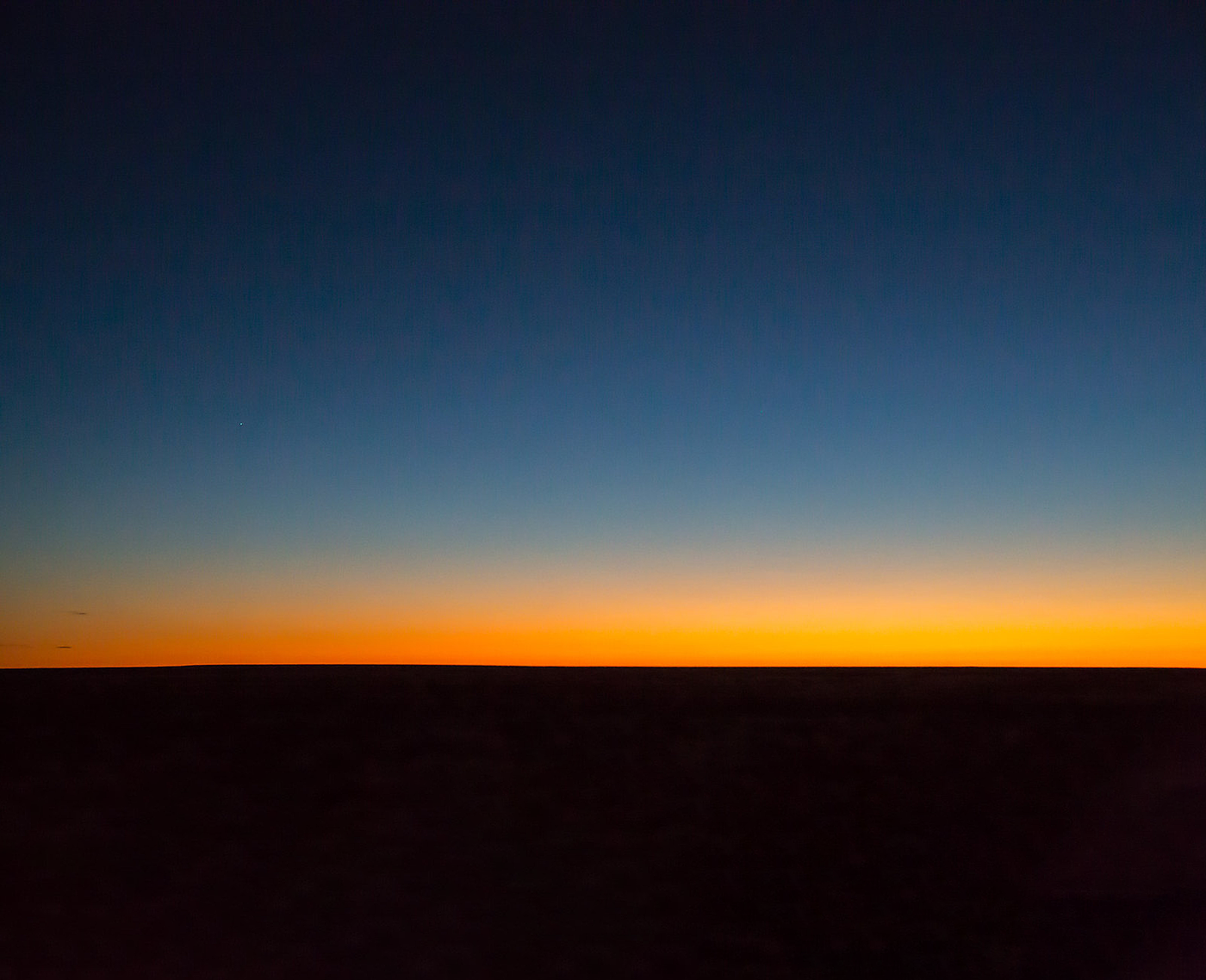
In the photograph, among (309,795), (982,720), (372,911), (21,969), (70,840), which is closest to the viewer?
(21,969)

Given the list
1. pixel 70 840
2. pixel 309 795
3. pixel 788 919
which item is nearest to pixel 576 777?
pixel 309 795

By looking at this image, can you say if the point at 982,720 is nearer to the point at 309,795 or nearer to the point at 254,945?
the point at 309,795

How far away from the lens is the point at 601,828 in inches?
503

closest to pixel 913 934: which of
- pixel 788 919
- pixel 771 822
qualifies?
pixel 788 919

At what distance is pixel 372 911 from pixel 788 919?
420 centimetres

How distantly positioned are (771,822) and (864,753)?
2.71 meters

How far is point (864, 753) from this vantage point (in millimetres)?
15180

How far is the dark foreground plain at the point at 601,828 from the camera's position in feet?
31.6

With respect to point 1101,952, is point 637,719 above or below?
above

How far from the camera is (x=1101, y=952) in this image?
9547 mm

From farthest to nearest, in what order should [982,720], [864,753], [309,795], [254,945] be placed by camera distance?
[982,720]
[864,753]
[309,795]
[254,945]

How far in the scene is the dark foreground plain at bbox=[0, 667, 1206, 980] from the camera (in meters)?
9.64

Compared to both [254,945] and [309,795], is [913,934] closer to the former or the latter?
[254,945]

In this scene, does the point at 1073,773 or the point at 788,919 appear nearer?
the point at 788,919
